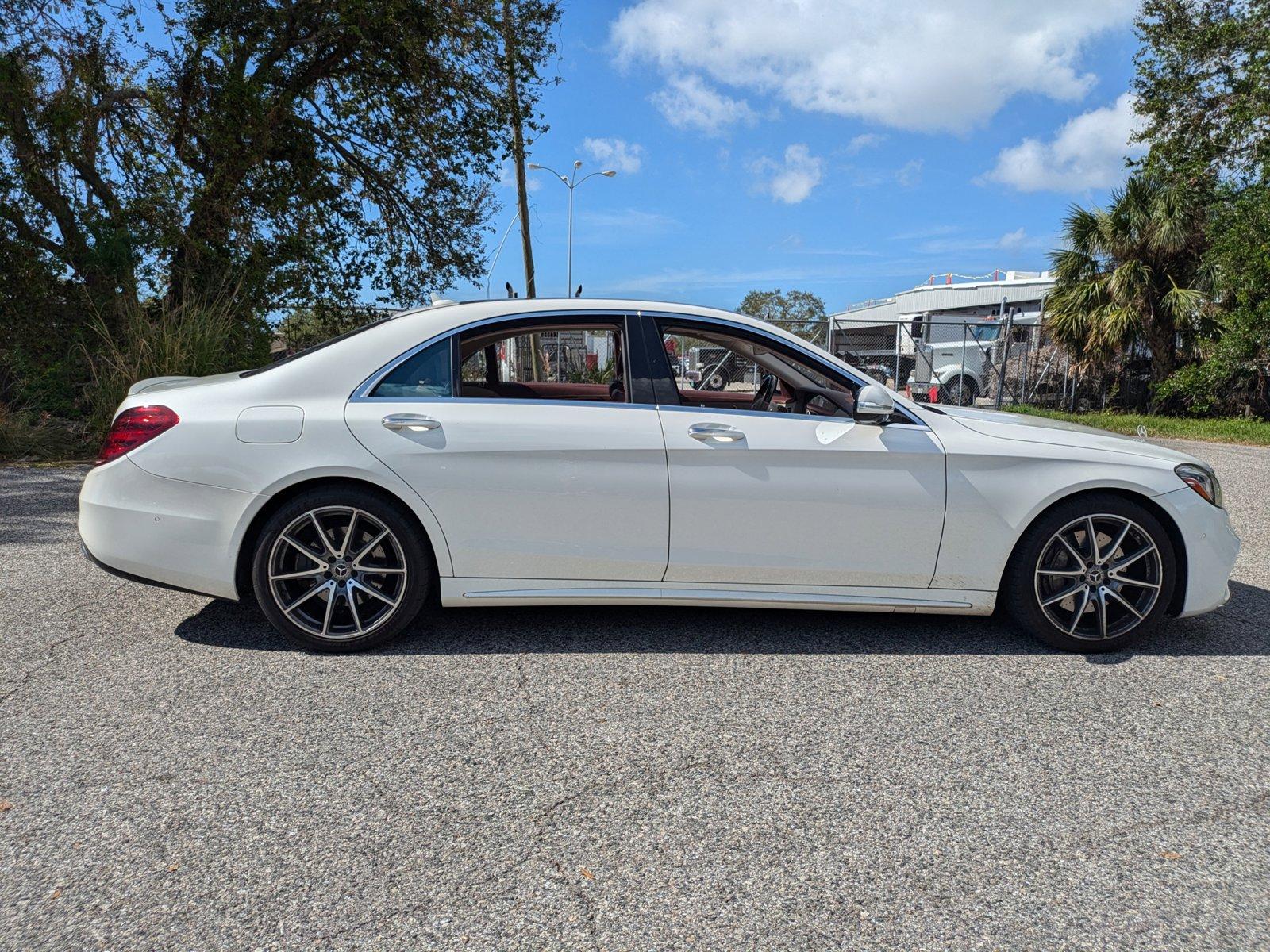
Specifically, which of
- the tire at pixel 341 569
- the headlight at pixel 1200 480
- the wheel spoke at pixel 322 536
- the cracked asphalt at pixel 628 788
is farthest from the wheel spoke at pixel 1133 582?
the wheel spoke at pixel 322 536

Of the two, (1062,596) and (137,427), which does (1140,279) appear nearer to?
(1062,596)

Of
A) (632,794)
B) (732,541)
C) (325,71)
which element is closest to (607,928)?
(632,794)

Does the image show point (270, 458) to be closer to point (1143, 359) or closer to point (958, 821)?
point (958, 821)

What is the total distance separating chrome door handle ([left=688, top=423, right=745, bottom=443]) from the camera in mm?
3945

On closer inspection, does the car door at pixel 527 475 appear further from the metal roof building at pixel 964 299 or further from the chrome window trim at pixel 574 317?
the metal roof building at pixel 964 299

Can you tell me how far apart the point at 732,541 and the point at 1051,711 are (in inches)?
55.8

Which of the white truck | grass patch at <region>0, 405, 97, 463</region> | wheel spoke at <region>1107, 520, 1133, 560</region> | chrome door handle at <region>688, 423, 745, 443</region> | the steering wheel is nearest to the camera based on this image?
chrome door handle at <region>688, 423, 745, 443</region>

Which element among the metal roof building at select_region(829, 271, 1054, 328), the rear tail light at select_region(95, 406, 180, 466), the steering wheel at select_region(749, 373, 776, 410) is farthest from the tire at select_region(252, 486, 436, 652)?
the metal roof building at select_region(829, 271, 1054, 328)

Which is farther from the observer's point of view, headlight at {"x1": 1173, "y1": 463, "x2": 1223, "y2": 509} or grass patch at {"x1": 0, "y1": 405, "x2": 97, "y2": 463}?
grass patch at {"x1": 0, "y1": 405, "x2": 97, "y2": 463}

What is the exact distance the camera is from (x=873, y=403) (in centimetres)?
387

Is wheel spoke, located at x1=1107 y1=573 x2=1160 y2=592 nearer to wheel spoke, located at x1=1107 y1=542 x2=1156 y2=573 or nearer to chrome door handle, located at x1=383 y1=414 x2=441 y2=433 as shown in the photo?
wheel spoke, located at x1=1107 y1=542 x2=1156 y2=573

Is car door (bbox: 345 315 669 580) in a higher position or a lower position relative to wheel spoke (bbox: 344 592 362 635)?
higher

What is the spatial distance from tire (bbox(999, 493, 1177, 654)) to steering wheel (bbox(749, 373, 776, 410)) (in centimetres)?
137

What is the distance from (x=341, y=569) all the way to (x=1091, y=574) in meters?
3.36
